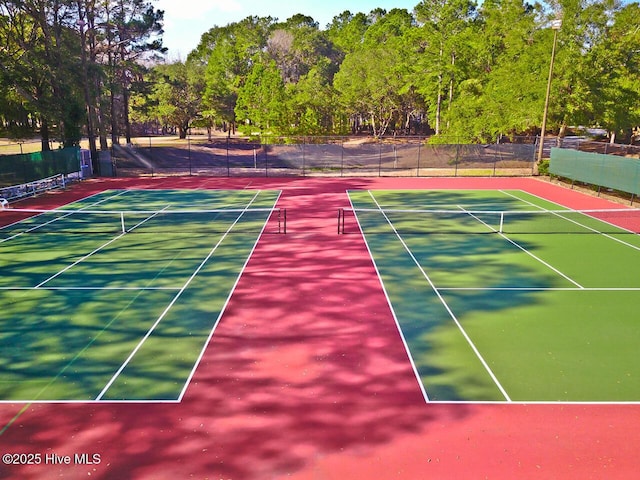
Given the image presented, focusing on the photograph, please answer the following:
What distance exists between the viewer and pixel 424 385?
8.65 metres

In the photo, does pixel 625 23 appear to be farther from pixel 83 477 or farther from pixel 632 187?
pixel 83 477

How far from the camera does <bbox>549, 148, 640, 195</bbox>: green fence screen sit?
2498 centimetres

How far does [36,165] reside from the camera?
28.0 metres

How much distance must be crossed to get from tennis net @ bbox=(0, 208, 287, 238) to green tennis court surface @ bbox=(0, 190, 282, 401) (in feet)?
0.14

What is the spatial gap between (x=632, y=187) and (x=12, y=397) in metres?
26.9

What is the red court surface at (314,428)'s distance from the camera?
21.9 feet

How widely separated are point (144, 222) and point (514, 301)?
15000 millimetres

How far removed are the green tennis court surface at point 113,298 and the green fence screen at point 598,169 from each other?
1788cm

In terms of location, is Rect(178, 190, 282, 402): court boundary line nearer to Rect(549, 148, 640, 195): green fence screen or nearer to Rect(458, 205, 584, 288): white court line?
Rect(458, 205, 584, 288): white court line

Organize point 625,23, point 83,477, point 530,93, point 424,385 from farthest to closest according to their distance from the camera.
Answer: point 625,23, point 530,93, point 424,385, point 83,477

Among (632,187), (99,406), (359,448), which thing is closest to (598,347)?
(359,448)

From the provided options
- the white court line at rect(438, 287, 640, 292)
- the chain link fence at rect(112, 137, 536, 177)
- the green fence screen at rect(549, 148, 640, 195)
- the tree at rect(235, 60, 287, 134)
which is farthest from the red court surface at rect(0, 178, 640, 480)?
the tree at rect(235, 60, 287, 134)

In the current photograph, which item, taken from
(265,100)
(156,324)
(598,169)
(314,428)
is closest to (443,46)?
(265,100)

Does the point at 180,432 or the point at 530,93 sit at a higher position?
the point at 530,93
